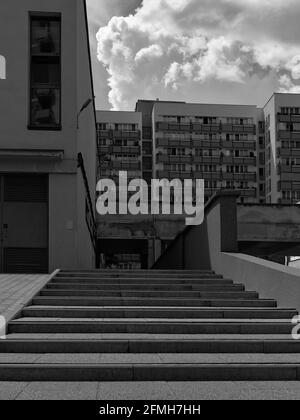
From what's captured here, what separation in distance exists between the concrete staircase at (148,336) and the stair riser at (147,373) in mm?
11

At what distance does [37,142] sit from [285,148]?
273 ft

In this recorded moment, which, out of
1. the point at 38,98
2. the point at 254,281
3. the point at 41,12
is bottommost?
the point at 254,281

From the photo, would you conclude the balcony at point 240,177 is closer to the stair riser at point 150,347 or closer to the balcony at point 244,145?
the balcony at point 244,145

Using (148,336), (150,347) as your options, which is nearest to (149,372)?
(150,347)

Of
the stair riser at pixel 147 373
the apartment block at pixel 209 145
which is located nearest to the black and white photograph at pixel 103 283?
the stair riser at pixel 147 373

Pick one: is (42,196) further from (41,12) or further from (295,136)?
(295,136)

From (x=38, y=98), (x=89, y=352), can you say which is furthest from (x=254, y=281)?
(x=38, y=98)

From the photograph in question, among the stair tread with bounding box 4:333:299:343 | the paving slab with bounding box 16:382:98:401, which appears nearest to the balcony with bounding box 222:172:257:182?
the stair tread with bounding box 4:333:299:343

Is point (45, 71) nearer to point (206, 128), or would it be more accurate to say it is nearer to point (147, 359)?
point (147, 359)

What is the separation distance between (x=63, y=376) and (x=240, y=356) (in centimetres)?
219

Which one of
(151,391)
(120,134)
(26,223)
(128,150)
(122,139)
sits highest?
(120,134)

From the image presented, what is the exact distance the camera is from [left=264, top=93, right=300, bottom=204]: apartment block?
92938mm

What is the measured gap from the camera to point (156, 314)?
8930 mm

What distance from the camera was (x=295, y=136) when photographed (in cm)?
9506
